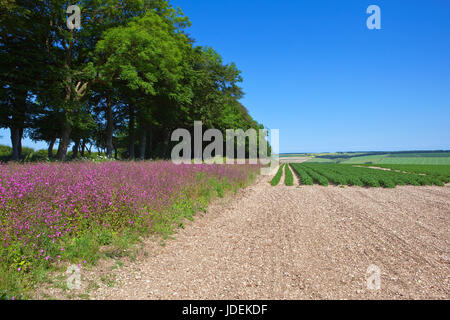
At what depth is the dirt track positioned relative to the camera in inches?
118

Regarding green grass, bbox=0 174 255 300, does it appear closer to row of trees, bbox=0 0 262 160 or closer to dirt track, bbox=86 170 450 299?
dirt track, bbox=86 170 450 299

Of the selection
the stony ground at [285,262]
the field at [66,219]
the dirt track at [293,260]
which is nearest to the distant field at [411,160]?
the dirt track at [293,260]

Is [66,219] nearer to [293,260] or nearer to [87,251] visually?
[87,251]

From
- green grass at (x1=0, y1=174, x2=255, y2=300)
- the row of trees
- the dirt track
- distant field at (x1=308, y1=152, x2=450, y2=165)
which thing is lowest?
the dirt track

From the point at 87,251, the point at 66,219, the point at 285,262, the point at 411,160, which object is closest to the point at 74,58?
the point at 66,219

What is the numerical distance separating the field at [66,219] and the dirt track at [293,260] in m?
0.57

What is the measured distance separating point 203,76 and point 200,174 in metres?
15.3

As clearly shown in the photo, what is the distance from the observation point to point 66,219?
3789mm

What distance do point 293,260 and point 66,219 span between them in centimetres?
395

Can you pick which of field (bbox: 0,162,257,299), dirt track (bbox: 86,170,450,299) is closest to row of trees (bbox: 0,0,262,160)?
field (bbox: 0,162,257,299)

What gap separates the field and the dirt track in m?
0.57

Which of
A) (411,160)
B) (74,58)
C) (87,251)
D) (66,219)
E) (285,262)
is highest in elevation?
(74,58)

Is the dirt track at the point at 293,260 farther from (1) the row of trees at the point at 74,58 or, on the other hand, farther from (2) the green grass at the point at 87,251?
(1) the row of trees at the point at 74,58
